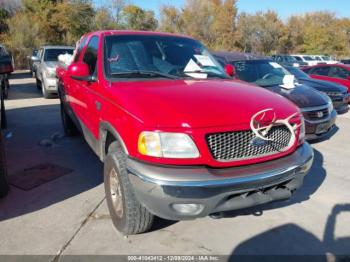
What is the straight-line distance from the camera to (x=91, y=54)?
4.24 m

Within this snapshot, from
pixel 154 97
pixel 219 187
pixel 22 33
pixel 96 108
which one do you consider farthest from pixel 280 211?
pixel 22 33

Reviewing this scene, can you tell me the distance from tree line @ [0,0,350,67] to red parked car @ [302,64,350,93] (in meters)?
22.2

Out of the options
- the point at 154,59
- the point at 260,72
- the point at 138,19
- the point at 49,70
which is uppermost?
the point at 138,19

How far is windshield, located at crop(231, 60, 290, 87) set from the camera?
274 inches

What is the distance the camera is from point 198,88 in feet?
10.7

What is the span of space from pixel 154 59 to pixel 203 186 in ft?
5.98

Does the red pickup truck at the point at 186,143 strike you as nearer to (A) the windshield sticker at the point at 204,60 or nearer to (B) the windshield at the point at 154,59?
(B) the windshield at the point at 154,59

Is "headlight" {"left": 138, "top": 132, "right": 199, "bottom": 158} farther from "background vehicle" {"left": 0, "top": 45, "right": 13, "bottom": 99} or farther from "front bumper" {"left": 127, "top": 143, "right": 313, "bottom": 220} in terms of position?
"background vehicle" {"left": 0, "top": 45, "right": 13, "bottom": 99}

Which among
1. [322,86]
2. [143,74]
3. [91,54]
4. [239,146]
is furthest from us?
[322,86]

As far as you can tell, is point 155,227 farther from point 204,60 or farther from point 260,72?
point 260,72

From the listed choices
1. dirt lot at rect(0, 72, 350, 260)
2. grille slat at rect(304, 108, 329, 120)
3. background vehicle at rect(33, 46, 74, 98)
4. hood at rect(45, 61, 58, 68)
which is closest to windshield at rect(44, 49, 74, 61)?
background vehicle at rect(33, 46, 74, 98)

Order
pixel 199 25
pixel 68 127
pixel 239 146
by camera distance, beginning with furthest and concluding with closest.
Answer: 1. pixel 199 25
2. pixel 68 127
3. pixel 239 146

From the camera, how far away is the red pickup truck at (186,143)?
261cm

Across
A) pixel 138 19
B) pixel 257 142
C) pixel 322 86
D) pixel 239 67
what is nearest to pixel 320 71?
pixel 322 86
